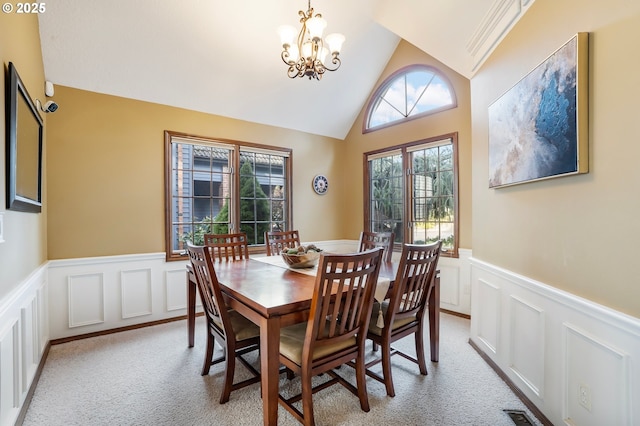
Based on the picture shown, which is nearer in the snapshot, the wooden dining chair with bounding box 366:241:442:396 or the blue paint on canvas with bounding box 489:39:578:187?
the blue paint on canvas with bounding box 489:39:578:187

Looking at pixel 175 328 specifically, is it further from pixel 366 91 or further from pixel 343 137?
pixel 366 91

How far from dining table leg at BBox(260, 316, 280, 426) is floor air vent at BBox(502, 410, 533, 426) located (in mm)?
1434

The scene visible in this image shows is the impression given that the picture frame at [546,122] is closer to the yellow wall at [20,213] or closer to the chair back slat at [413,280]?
the chair back slat at [413,280]

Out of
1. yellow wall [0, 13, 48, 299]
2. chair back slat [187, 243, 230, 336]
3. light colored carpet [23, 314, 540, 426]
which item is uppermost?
yellow wall [0, 13, 48, 299]

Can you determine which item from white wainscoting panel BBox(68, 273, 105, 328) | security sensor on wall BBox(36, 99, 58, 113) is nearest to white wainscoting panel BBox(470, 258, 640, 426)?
white wainscoting panel BBox(68, 273, 105, 328)

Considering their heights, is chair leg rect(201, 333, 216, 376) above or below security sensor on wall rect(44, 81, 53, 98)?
below

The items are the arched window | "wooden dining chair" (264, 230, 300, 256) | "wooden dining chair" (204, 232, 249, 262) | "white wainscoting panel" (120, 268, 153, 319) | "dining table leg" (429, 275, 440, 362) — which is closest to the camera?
"dining table leg" (429, 275, 440, 362)

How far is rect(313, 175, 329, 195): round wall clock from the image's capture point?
16.0 ft

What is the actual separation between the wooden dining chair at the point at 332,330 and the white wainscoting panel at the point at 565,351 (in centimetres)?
101

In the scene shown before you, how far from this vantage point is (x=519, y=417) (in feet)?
6.03

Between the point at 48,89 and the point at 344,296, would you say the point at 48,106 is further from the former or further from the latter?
the point at 344,296

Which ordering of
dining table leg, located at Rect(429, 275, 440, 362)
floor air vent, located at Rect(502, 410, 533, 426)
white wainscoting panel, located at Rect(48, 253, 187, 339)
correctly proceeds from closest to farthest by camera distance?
floor air vent, located at Rect(502, 410, 533, 426), dining table leg, located at Rect(429, 275, 440, 362), white wainscoting panel, located at Rect(48, 253, 187, 339)

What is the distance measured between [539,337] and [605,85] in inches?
55.9

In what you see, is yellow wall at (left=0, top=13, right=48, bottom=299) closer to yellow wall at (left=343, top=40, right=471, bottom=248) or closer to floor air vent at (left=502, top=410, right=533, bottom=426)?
floor air vent at (left=502, top=410, right=533, bottom=426)
